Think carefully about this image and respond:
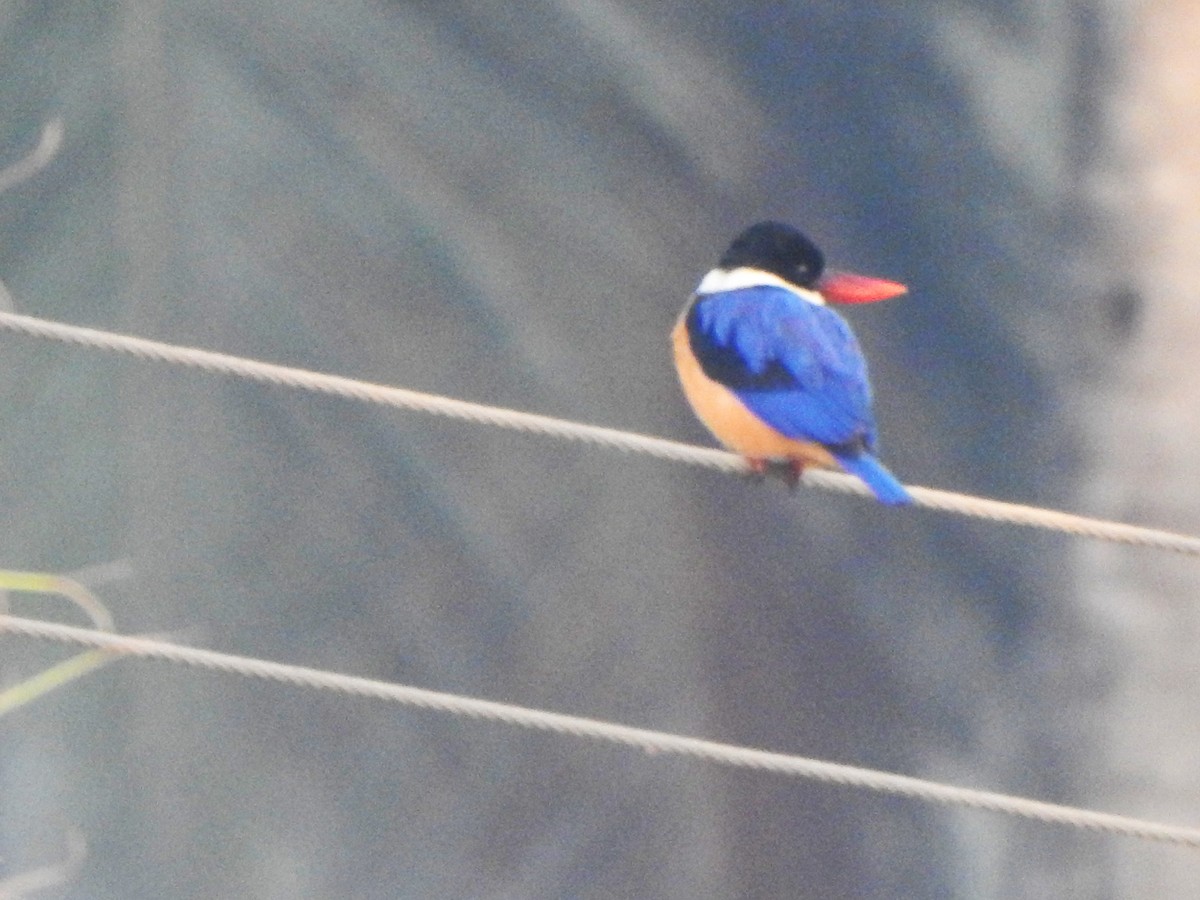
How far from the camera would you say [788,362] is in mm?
2506

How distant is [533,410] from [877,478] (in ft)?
4.70

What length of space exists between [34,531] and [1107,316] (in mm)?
2224

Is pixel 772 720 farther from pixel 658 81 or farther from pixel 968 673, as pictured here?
pixel 658 81

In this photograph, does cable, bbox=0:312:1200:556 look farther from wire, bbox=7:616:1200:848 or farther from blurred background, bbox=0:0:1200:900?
blurred background, bbox=0:0:1200:900

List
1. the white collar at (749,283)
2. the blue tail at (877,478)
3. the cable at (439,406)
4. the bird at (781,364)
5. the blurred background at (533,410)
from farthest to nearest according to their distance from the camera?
1. the blurred background at (533,410)
2. the white collar at (749,283)
3. the bird at (781,364)
4. the blue tail at (877,478)
5. the cable at (439,406)

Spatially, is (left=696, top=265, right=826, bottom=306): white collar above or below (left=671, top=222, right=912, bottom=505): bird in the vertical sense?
above

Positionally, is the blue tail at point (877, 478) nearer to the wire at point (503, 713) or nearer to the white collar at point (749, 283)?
the wire at point (503, 713)

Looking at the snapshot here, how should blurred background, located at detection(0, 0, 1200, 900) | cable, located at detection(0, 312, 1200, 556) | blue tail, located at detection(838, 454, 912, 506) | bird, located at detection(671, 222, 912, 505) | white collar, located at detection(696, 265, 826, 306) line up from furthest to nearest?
blurred background, located at detection(0, 0, 1200, 900), white collar, located at detection(696, 265, 826, 306), bird, located at detection(671, 222, 912, 505), blue tail, located at detection(838, 454, 912, 506), cable, located at detection(0, 312, 1200, 556)

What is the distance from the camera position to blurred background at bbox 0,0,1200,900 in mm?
3572

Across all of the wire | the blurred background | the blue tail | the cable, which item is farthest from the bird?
the blurred background

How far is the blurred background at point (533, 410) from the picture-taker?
3.57 m

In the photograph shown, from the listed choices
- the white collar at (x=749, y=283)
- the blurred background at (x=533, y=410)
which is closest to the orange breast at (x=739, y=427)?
the white collar at (x=749, y=283)

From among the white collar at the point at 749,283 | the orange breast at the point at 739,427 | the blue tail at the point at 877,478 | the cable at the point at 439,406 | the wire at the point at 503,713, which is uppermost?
the white collar at the point at 749,283

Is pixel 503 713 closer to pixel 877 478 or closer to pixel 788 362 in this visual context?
pixel 877 478
